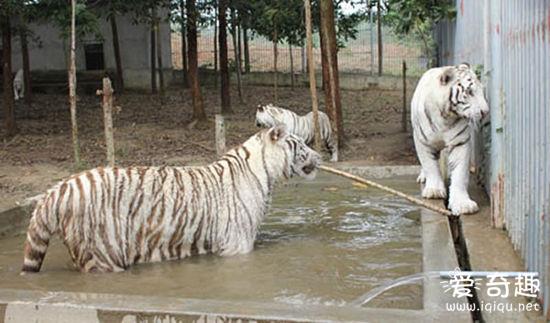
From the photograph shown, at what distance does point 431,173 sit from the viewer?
244 inches

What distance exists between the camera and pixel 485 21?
5590 mm

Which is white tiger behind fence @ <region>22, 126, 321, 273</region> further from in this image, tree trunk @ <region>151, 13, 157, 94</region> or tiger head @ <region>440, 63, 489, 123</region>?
tree trunk @ <region>151, 13, 157, 94</region>

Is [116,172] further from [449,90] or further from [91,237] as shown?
[449,90]

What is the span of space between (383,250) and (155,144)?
8.87m

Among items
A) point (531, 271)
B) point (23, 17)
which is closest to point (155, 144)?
point (23, 17)

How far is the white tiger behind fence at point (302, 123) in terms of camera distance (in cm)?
1134

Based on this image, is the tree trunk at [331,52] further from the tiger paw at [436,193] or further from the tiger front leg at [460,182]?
the tiger front leg at [460,182]

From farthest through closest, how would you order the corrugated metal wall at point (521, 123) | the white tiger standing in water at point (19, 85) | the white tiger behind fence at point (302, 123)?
the white tiger standing in water at point (19, 85), the white tiger behind fence at point (302, 123), the corrugated metal wall at point (521, 123)

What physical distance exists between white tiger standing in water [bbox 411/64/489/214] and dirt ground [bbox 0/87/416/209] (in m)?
4.06

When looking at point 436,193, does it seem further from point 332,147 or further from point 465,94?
point 332,147

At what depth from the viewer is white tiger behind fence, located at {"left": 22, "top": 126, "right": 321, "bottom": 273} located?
4.74 m

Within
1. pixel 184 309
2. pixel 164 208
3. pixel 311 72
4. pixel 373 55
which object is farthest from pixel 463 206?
pixel 373 55

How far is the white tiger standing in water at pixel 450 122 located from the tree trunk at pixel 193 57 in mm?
9481

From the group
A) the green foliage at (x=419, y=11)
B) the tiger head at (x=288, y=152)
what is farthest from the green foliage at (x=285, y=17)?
the tiger head at (x=288, y=152)
